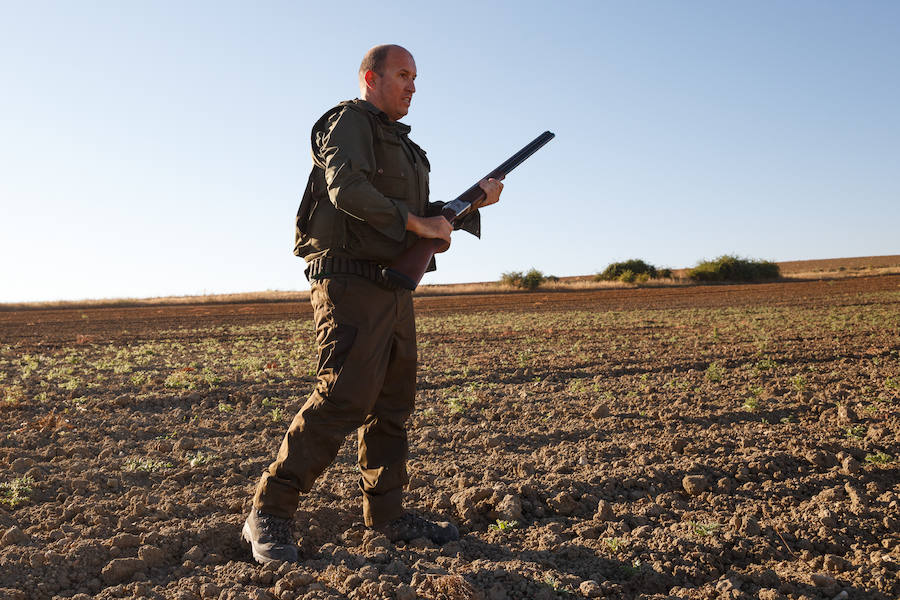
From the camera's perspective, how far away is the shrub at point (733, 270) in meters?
48.1

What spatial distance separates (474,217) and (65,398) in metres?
6.55

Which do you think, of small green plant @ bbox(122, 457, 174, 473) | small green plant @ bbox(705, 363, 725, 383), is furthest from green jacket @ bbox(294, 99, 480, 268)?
small green plant @ bbox(705, 363, 725, 383)

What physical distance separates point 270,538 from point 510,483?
5.39 ft

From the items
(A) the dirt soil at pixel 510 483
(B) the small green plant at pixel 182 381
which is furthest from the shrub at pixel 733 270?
(B) the small green plant at pixel 182 381

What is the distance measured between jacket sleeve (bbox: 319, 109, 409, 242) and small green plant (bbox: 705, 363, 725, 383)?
6.21 m

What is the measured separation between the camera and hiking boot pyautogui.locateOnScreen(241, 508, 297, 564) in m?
3.08

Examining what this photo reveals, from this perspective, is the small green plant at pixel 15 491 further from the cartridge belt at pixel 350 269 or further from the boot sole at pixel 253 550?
the cartridge belt at pixel 350 269

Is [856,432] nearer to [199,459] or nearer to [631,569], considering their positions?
[631,569]

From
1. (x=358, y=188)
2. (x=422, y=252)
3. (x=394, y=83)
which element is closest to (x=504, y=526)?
(x=422, y=252)

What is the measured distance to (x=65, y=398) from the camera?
8047 millimetres

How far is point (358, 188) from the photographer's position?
2.88 meters

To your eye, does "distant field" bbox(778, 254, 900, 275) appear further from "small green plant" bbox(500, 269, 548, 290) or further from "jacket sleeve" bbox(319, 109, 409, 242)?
"jacket sleeve" bbox(319, 109, 409, 242)

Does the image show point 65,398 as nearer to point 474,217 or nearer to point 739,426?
point 474,217

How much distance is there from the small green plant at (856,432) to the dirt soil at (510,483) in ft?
0.15
